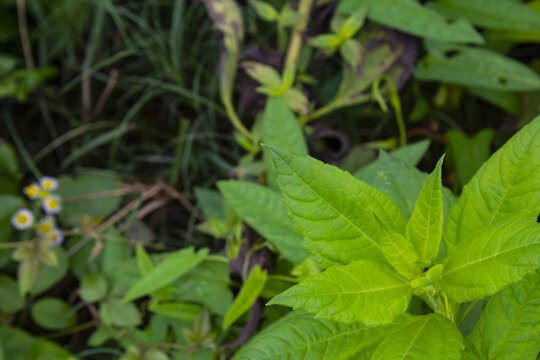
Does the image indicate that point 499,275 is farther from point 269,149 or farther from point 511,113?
point 511,113

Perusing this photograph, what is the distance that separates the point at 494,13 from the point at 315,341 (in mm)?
1201

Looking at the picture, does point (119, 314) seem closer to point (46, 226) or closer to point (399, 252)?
point (46, 226)

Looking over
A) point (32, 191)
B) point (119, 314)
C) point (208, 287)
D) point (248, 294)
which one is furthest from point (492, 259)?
point (32, 191)

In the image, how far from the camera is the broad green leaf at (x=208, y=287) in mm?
1313

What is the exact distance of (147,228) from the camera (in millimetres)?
1733

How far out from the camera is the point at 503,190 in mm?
864

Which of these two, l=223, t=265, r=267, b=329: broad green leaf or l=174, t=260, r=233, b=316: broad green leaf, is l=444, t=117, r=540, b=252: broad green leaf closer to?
l=223, t=265, r=267, b=329: broad green leaf

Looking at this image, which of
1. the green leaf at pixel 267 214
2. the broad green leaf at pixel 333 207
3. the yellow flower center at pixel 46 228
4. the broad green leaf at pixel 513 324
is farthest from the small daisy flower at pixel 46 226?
the broad green leaf at pixel 513 324

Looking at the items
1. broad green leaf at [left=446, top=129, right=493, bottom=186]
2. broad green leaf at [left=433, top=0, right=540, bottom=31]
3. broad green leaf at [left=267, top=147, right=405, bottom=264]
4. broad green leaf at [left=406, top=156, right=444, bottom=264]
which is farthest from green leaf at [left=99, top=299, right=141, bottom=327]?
broad green leaf at [left=433, top=0, right=540, bottom=31]

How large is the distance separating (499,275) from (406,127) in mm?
1181

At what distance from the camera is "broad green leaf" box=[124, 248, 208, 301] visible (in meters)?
1.26

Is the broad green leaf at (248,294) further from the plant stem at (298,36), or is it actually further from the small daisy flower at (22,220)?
the small daisy flower at (22,220)

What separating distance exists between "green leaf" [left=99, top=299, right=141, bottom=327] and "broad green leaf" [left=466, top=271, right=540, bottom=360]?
3.34 ft

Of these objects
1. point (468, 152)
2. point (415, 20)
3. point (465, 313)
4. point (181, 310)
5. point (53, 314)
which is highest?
point (415, 20)
